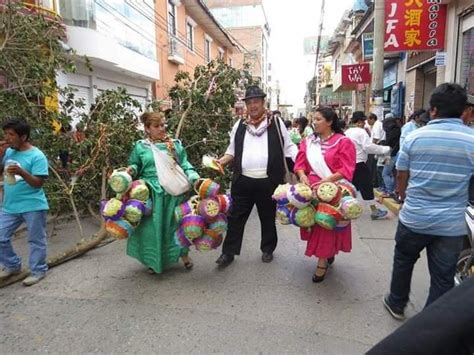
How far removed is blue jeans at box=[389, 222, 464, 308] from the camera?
2795mm

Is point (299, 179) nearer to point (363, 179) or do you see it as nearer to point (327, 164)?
point (327, 164)

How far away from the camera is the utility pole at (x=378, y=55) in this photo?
28.6 ft

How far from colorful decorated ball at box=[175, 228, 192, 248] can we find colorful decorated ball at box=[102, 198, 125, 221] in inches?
21.4

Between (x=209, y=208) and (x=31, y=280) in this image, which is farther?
(x=31, y=280)

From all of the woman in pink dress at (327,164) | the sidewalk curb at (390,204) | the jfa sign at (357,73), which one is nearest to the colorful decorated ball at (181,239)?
the woman in pink dress at (327,164)

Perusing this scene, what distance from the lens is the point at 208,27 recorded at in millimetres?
22031

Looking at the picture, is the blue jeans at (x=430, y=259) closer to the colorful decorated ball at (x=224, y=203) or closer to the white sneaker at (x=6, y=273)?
the colorful decorated ball at (x=224, y=203)

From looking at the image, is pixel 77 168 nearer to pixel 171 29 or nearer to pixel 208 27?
pixel 171 29

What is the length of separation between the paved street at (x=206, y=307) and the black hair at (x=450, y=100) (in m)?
1.62

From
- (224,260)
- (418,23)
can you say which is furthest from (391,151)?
(224,260)

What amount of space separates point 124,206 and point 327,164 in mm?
1867

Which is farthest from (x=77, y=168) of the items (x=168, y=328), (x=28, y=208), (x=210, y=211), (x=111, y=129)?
(x=168, y=328)

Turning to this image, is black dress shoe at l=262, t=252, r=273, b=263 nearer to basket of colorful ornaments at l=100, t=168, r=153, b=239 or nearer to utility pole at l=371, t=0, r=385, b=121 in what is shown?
basket of colorful ornaments at l=100, t=168, r=153, b=239

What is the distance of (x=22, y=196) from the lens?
12.4ft
